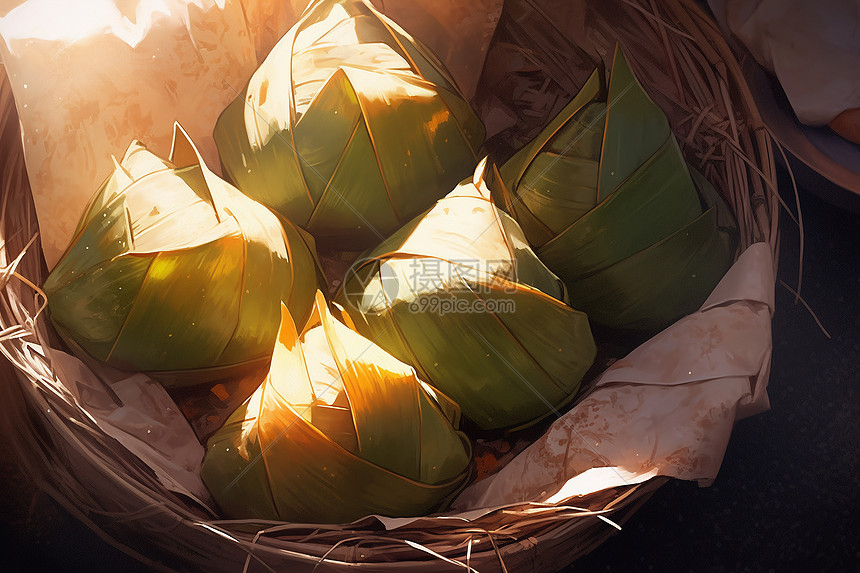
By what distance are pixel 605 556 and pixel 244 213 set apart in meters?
0.48

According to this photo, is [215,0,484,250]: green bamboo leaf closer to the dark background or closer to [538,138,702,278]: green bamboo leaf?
[538,138,702,278]: green bamboo leaf

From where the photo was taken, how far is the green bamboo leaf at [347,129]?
1.87ft

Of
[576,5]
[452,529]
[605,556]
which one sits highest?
[576,5]

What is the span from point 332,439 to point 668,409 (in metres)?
0.27

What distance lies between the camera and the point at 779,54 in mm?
770

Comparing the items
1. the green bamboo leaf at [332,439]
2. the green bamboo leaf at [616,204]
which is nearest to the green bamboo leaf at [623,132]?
the green bamboo leaf at [616,204]

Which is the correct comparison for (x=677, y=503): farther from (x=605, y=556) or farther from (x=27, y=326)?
(x=27, y=326)

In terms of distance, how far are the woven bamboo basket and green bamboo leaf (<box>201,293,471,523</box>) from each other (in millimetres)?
23

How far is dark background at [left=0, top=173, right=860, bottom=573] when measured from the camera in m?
0.65

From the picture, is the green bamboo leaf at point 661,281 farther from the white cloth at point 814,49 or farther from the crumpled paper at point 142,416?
the crumpled paper at point 142,416

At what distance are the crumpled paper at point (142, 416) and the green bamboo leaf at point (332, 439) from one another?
0.04 metres

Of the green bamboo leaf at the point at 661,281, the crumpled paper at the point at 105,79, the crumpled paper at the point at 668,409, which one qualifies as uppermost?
the crumpled paper at the point at 105,79

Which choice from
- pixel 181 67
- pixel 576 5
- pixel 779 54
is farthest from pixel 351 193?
pixel 779 54

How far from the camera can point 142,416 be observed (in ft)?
1.85
